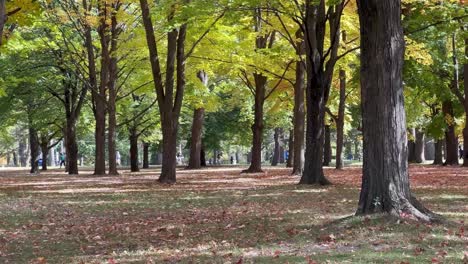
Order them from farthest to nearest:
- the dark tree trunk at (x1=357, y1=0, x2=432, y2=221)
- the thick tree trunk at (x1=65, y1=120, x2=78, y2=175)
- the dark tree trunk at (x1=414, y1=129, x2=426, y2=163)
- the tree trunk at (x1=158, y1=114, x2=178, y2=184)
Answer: the dark tree trunk at (x1=414, y1=129, x2=426, y2=163)
the thick tree trunk at (x1=65, y1=120, x2=78, y2=175)
the tree trunk at (x1=158, y1=114, x2=178, y2=184)
the dark tree trunk at (x1=357, y1=0, x2=432, y2=221)

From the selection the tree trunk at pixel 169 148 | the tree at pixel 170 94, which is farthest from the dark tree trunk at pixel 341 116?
the tree trunk at pixel 169 148

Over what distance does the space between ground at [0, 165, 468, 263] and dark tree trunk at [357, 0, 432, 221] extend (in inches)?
14.4

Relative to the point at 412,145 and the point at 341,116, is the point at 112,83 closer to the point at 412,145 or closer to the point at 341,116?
the point at 341,116

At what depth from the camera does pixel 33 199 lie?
1421 cm

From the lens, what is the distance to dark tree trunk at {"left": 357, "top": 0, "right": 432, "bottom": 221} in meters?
7.83

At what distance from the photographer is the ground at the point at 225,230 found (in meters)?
6.63

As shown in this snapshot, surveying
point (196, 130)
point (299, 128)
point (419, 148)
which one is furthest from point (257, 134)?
point (419, 148)

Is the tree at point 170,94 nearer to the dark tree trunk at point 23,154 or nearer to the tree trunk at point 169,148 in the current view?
the tree trunk at point 169,148

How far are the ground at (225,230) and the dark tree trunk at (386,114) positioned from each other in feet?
1.20

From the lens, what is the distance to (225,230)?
8758mm

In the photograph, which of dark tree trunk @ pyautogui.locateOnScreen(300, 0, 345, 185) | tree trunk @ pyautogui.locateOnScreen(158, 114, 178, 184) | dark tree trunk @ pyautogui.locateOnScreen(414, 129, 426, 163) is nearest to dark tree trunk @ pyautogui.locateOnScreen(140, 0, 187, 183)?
tree trunk @ pyautogui.locateOnScreen(158, 114, 178, 184)

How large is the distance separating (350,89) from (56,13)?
18265 mm

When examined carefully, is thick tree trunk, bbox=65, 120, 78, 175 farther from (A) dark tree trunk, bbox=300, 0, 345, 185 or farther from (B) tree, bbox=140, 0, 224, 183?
(A) dark tree trunk, bbox=300, 0, 345, 185

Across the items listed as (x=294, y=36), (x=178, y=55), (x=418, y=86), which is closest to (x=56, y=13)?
(x=178, y=55)
